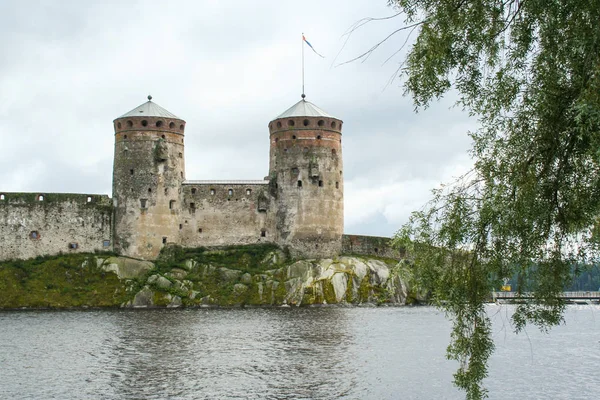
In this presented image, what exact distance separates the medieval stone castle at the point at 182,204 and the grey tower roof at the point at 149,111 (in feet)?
0.27

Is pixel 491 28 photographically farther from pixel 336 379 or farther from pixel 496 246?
pixel 336 379

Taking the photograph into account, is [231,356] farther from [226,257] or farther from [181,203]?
[181,203]

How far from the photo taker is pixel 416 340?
40125 millimetres

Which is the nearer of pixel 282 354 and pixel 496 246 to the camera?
pixel 496 246

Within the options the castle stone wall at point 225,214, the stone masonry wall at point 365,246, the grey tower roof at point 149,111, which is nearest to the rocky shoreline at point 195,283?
the castle stone wall at point 225,214

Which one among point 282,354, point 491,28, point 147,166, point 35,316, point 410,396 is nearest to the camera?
point 491,28

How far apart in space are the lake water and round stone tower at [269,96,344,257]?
13.8 metres

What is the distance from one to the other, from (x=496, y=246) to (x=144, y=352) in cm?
2211

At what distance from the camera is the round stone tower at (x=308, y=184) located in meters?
65.6

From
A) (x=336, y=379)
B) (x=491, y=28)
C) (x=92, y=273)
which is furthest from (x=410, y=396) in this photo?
(x=92, y=273)

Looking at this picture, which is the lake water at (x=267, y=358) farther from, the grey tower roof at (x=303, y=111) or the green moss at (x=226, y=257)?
the grey tower roof at (x=303, y=111)

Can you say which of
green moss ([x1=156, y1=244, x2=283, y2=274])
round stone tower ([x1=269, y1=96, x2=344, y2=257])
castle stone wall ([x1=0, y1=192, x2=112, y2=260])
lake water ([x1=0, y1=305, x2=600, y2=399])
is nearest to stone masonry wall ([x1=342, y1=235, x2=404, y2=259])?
round stone tower ([x1=269, y1=96, x2=344, y2=257])

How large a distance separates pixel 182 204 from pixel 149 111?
26.7 feet

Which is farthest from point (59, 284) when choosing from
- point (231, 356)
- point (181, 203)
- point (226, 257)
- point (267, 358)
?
point (267, 358)
